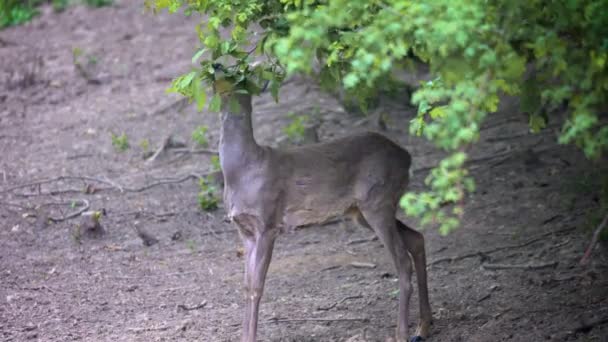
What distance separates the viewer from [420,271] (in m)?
6.69

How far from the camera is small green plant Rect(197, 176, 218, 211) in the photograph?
30.2 ft

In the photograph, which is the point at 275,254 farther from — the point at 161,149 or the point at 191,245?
the point at 161,149

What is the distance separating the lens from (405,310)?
6.46 metres

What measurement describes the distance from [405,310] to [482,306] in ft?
2.33

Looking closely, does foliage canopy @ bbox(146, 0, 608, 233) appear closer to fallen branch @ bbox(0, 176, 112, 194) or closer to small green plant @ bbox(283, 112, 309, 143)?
→ small green plant @ bbox(283, 112, 309, 143)

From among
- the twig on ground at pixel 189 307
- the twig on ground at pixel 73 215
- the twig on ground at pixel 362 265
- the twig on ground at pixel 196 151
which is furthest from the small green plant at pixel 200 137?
the twig on ground at pixel 189 307

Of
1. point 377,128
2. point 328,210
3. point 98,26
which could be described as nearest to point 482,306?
point 328,210

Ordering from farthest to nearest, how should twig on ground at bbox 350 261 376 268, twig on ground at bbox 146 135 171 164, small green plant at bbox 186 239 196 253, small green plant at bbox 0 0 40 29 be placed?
1. small green plant at bbox 0 0 40 29
2. twig on ground at bbox 146 135 171 164
3. small green plant at bbox 186 239 196 253
4. twig on ground at bbox 350 261 376 268

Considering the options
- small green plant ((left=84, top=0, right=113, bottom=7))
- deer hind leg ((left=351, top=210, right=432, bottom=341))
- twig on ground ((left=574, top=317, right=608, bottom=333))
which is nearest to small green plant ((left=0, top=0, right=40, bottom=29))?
small green plant ((left=84, top=0, right=113, bottom=7))

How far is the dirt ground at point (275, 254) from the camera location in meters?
6.80

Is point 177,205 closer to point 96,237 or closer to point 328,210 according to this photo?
point 96,237

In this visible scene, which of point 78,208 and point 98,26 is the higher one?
point 78,208

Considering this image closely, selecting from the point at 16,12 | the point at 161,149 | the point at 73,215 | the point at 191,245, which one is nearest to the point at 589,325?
the point at 191,245

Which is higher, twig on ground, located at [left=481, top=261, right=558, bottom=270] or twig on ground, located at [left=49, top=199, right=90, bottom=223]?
twig on ground, located at [left=481, top=261, right=558, bottom=270]
